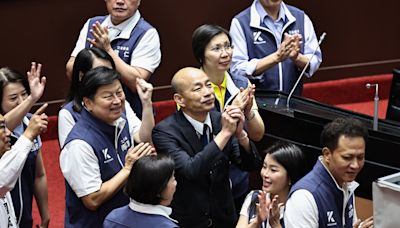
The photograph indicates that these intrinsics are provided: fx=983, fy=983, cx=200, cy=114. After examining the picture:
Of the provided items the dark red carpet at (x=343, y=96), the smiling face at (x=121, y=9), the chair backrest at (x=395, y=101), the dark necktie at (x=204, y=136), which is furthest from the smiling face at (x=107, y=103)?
the dark red carpet at (x=343, y=96)

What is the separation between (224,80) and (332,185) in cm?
111

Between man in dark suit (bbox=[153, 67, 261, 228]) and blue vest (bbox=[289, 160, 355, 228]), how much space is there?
1.54 ft

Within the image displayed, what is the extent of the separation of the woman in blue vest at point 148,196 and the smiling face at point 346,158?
63 cm

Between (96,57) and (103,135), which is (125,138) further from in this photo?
(96,57)

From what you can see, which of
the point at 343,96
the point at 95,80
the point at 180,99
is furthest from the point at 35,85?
the point at 343,96

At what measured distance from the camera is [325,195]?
3.69m

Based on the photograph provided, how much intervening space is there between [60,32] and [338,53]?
6.86 feet

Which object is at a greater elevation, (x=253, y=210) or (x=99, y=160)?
(x=99, y=160)

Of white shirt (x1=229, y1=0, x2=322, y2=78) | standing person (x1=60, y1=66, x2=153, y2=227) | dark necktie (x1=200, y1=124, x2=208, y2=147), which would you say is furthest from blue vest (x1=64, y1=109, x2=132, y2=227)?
white shirt (x1=229, y1=0, x2=322, y2=78)

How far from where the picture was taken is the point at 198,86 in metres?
4.19

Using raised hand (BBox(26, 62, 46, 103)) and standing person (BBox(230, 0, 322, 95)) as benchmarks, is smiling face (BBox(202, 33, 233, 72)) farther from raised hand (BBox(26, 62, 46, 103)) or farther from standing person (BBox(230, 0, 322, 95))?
raised hand (BBox(26, 62, 46, 103))

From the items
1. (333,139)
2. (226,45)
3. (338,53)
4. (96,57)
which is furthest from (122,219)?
(338,53)

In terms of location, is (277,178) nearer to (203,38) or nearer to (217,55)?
(217,55)

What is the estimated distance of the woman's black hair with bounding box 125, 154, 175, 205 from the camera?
3502 millimetres
